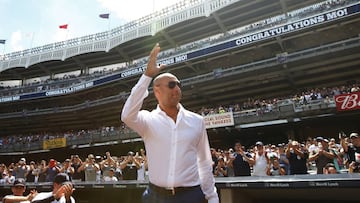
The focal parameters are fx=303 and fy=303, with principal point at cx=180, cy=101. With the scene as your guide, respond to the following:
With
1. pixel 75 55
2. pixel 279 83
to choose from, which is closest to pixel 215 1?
pixel 279 83

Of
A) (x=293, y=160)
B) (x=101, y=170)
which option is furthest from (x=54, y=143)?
(x=293, y=160)

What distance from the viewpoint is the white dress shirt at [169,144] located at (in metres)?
2.14

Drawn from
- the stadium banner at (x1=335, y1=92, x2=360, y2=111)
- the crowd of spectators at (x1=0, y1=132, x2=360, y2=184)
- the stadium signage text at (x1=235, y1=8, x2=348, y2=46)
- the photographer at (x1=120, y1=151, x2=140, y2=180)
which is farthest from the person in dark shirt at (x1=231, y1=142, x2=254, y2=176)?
the stadium signage text at (x1=235, y1=8, x2=348, y2=46)

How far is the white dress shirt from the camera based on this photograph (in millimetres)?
2145

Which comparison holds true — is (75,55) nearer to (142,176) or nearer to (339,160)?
(142,176)

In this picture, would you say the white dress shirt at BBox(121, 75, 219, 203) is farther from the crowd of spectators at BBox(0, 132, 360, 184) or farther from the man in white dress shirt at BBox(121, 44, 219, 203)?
the crowd of spectators at BBox(0, 132, 360, 184)

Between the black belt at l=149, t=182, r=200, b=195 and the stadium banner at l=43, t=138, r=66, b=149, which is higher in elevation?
the stadium banner at l=43, t=138, r=66, b=149

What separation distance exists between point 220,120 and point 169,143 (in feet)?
66.4

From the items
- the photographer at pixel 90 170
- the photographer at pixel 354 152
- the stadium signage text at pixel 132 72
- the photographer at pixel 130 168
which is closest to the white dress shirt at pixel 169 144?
the photographer at pixel 354 152

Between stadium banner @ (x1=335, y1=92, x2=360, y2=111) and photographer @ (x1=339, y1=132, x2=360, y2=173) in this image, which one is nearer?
photographer @ (x1=339, y1=132, x2=360, y2=173)

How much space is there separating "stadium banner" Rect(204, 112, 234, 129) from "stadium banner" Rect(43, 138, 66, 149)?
17.2m

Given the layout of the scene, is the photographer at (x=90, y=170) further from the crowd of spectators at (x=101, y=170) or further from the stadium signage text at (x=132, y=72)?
the stadium signage text at (x=132, y=72)

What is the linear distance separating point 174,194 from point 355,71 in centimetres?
2441

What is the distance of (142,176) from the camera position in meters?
9.20
